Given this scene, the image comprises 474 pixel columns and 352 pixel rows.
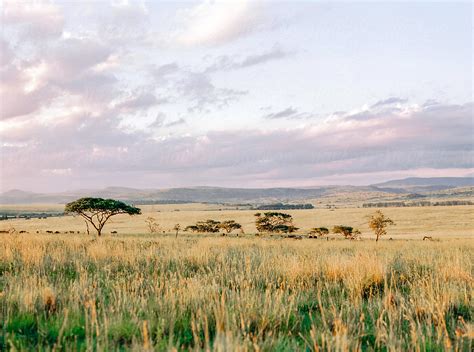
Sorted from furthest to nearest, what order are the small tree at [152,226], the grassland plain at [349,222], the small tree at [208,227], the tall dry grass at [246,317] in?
the grassland plain at [349,222], the small tree at [208,227], the small tree at [152,226], the tall dry grass at [246,317]

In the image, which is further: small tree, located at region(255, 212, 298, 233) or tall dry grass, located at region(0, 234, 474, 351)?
small tree, located at region(255, 212, 298, 233)

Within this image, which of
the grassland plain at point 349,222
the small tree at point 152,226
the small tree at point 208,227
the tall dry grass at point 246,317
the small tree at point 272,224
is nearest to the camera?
the tall dry grass at point 246,317

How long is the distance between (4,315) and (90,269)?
14.5ft

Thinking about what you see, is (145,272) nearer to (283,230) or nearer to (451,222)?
(283,230)

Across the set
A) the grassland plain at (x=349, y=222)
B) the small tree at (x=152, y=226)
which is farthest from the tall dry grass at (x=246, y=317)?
the grassland plain at (x=349, y=222)

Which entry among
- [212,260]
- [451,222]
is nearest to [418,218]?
[451,222]

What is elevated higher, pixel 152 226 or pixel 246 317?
pixel 246 317

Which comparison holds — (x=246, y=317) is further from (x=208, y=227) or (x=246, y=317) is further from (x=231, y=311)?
(x=208, y=227)

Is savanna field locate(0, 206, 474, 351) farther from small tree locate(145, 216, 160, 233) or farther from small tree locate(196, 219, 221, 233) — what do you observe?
small tree locate(196, 219, 221, 233)

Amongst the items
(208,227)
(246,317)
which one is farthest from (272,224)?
(246,317)

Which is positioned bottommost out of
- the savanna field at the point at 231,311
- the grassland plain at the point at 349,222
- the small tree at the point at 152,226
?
the grassland plain at the point at 349,222

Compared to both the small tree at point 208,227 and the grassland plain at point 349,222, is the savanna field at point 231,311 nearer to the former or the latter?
the small tree at point 208,227

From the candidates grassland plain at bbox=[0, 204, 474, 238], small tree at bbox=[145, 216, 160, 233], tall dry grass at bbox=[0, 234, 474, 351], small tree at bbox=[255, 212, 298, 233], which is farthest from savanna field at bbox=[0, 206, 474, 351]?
grassland plain at bbox=[0, 204, 474, 238]

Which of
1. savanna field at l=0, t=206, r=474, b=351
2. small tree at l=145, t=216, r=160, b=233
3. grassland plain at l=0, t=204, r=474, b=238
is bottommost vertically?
grassland plain at l=0, t=204, r=474, b=238
